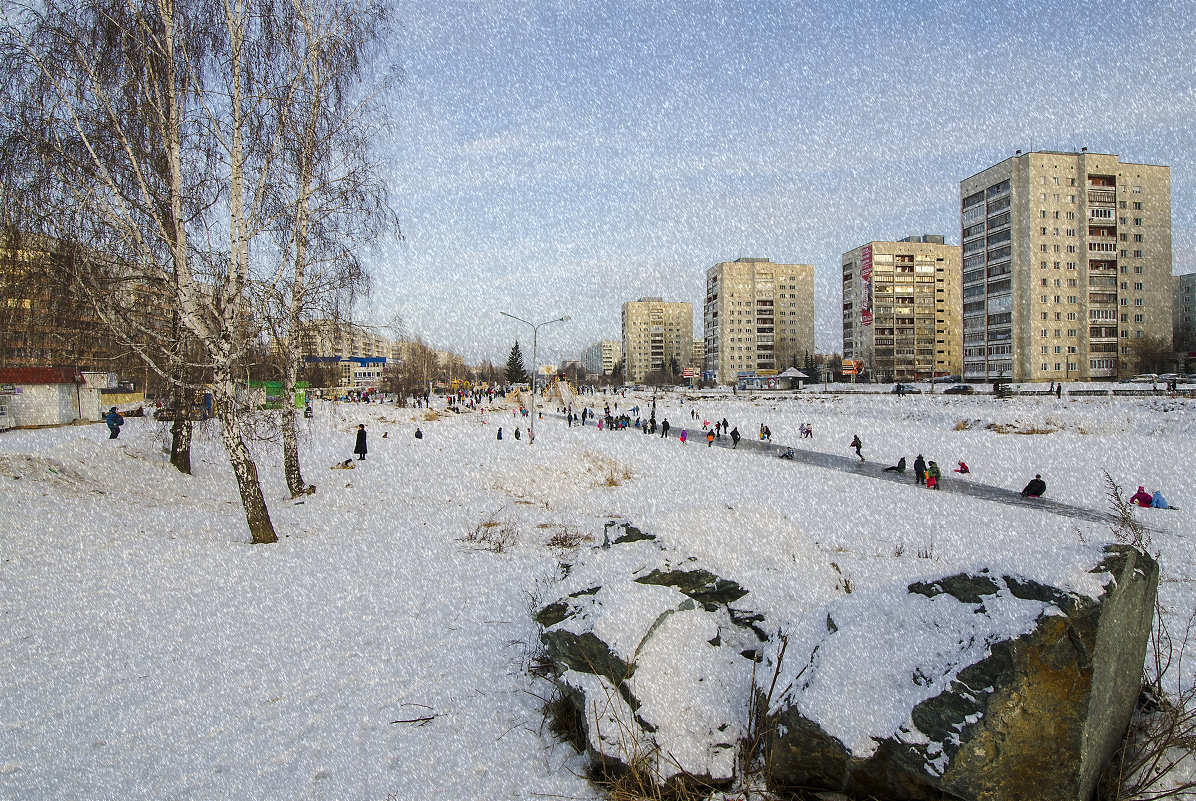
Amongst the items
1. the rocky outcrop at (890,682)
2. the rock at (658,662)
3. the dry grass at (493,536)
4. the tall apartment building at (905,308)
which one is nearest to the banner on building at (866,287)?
the tall apartment building at (905,308)

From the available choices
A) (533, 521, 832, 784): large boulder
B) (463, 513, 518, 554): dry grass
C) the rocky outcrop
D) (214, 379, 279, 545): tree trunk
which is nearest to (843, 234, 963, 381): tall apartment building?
(463, 513, 518, 554): dry grass

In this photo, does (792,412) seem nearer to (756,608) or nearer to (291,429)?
(291,429)

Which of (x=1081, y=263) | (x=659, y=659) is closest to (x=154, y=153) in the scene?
(x=659, y=659)

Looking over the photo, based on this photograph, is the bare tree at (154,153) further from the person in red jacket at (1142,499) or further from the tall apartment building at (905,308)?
the tall apartment building at (905,308)

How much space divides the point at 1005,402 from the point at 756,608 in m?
53.9

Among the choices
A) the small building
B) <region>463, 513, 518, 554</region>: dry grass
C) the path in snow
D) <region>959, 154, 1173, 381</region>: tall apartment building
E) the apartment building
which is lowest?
the path in snow

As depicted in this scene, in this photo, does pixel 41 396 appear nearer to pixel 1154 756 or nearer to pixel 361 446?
pixel 361 446

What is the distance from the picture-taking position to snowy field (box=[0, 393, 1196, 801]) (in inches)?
162

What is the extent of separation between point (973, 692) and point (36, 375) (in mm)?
33051

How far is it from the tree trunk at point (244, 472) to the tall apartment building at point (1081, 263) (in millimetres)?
88323

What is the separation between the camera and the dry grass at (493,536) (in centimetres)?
1050

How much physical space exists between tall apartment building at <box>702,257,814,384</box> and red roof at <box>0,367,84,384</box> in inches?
4956

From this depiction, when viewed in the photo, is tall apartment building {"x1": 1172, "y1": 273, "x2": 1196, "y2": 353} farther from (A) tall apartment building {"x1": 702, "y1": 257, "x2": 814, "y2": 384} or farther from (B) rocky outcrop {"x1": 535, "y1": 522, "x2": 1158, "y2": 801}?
(B) rocky outcrop {"x1": 535, "y1": 522, "x2": 1158, "y2": 801}

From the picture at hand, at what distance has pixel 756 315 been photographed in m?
142
